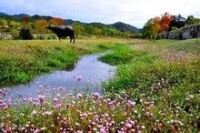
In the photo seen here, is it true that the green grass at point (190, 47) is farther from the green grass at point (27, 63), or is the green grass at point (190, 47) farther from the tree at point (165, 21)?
the tree at point (165, 21)

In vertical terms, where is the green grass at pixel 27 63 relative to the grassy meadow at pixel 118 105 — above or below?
below

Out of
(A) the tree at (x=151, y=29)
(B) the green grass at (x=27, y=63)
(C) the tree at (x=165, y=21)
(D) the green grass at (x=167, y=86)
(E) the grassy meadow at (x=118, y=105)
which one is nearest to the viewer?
(E) the grassy meadow at (x=118, y=105)

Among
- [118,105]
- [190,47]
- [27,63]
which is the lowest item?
[27,63]

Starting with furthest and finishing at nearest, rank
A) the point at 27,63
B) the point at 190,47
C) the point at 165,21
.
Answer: the point at 165,21 < the point at 190,47 < the point at 27,63

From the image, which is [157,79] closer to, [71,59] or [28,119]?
[28,119]

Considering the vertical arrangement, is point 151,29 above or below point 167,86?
below

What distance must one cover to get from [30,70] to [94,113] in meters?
15.1

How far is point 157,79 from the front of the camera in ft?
58.4

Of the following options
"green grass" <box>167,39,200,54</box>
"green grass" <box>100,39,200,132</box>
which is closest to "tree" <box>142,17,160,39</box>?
"green grass" <box>167,39,200,54</box>

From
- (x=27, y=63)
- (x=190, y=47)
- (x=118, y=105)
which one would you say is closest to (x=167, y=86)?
(x=118, y=105)

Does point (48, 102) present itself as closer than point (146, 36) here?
Yes

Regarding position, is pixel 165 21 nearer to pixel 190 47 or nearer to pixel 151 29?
pixel 151 29

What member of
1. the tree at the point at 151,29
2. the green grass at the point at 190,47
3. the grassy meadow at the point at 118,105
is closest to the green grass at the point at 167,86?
the grassy meadow at the point at 118,105

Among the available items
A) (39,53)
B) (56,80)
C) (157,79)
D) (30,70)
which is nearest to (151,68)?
(157,79)
